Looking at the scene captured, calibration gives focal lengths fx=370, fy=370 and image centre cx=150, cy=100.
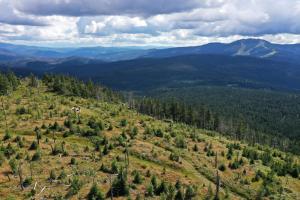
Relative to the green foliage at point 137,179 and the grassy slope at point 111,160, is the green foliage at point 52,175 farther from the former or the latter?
the green foliage at point 137,179

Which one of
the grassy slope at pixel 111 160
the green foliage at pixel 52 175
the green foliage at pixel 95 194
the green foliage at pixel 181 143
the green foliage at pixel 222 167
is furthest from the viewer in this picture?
the green foliage at pixel 181 143

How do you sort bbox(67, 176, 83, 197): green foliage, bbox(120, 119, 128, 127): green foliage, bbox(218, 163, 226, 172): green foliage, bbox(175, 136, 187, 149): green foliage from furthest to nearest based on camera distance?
bbox(120, 119, 128, 127): green foliage
bbox(175, 136, 187, 149): green foliage
bbox(218, 163, 226, 172): green foliage
bbox(67, 176, 83, 197): green foliage

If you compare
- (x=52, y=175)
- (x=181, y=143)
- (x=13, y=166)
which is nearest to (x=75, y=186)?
(x=52, y=175)

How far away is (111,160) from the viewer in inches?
3890

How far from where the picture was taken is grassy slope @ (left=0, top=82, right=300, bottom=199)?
8231 cm

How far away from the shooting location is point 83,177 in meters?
86.0

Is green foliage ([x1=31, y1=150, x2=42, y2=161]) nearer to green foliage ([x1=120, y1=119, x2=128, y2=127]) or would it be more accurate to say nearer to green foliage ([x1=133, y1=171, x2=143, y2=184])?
green foliage ([x1=133, y1=171, x2=143, y2=184])

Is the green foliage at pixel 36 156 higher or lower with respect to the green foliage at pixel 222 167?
higher

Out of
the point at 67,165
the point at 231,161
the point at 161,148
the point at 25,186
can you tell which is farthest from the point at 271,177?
the point at 25,186

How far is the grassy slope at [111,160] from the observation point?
82.3 m

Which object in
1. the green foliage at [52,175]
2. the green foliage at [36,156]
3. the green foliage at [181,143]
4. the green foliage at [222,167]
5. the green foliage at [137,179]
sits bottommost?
the green foliage at [222,167]

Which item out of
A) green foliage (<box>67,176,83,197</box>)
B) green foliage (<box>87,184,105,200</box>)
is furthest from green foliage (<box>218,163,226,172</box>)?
green foliage (<box>67,176,83,197</box>)

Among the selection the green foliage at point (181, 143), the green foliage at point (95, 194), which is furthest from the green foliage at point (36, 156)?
the green foliage at point (181, 143)

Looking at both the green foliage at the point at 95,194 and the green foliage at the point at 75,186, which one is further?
the green foliage at the point at 75,186
